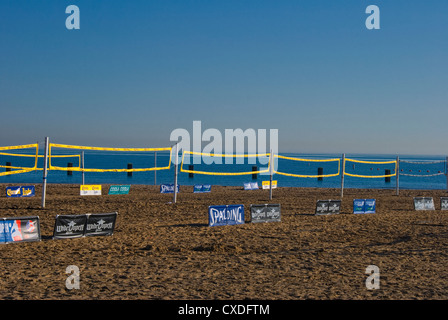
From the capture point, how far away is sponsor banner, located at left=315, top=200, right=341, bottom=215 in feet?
57.3

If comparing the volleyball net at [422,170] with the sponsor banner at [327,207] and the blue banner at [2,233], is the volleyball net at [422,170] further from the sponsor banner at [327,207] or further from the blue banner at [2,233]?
the blue banner at [2,233]

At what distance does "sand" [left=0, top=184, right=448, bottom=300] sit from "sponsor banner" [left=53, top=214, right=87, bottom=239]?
0.26 m

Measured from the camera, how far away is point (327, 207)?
58.1 ft

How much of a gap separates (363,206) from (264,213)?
5419 millimetres

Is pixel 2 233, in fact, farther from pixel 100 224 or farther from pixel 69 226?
pixel 100 224

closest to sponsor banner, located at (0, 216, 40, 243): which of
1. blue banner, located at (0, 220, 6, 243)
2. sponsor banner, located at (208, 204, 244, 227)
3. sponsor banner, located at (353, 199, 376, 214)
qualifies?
blue banner, located at (0, 220, 6, 243)

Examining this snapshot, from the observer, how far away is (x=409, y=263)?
382 inches

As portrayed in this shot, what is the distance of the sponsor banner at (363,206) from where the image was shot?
1839 cm

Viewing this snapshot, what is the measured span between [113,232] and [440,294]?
8.70m

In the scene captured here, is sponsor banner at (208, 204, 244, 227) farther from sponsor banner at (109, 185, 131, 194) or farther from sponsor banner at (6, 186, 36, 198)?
sponsor banner at (6, 186, 36, 198)

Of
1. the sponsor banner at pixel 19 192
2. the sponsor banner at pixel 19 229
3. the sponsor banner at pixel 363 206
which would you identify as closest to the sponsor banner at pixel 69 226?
the sponsor banner at pixel 19 229
